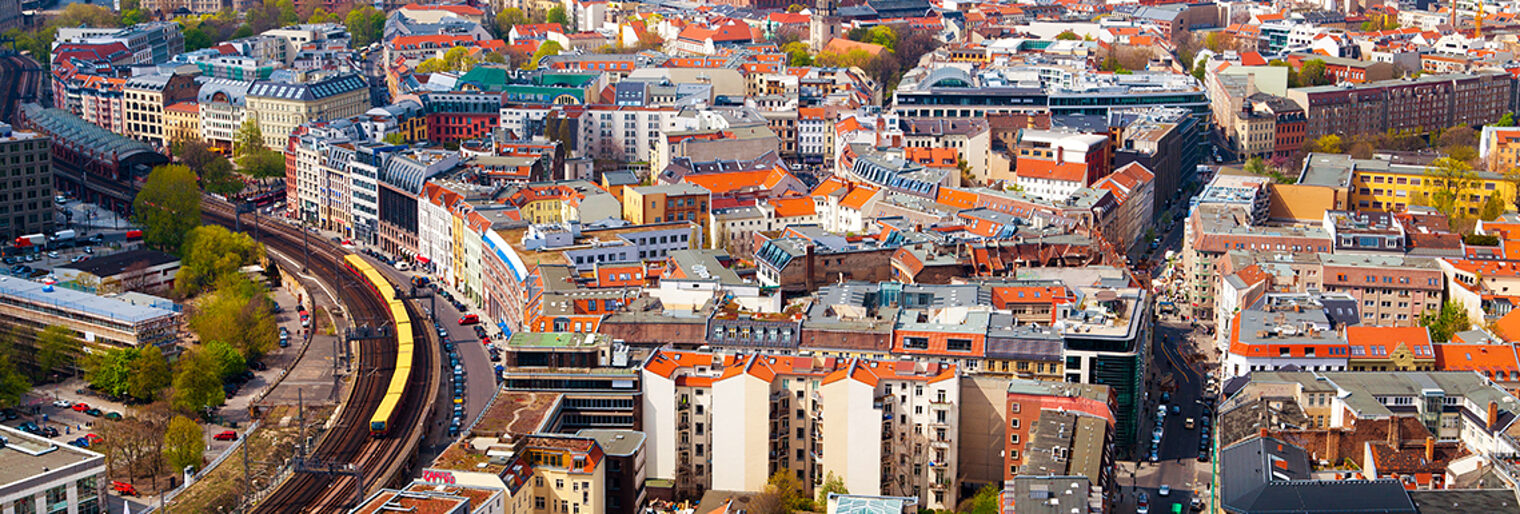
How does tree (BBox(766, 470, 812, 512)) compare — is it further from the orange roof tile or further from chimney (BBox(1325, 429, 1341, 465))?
the orange roof tile

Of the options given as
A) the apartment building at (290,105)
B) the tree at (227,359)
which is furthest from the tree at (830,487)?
the apartment building at (290,105)

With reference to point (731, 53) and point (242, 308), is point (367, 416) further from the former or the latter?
point (731, 53)

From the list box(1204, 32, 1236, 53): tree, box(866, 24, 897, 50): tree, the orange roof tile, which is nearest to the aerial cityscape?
the orange roof tile

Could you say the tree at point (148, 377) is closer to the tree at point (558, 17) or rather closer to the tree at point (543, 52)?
the tree at point (543, 52)

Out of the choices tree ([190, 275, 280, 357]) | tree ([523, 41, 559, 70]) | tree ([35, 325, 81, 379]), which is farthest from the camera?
tree ([523, 41, 559, 70])

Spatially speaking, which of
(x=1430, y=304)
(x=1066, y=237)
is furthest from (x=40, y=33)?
(x=1430, y=304)

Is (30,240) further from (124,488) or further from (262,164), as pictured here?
(124,488)
